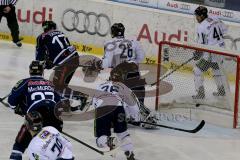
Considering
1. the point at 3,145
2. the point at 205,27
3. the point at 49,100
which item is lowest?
the point at 3,145

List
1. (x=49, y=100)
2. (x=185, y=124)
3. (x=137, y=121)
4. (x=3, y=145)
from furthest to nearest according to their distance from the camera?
(x=185, y=124) → (x=137, y=121) → (x=3, y=145) → (x=49, y=100)

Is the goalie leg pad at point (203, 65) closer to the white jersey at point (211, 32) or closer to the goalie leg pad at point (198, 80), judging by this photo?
the goalie leg pad at point (198, 80)

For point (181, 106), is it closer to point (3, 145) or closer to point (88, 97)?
point (88, 97)

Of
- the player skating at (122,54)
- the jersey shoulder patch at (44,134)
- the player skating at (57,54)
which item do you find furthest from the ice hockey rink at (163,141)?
the jersey shoulder patch at (44,134)

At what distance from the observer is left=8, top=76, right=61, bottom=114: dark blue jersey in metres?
6.93

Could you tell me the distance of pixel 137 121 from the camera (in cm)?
889

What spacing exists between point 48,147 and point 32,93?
4.77ft

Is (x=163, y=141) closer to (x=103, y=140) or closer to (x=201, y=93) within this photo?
(x=201, y=93)

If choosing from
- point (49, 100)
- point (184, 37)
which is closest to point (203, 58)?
point (184, 37)

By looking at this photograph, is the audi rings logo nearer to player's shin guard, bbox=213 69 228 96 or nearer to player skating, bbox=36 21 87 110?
player skating, bbox=36 21 87 110

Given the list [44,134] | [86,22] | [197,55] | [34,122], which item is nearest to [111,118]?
[34,122]

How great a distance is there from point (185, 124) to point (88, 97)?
135 cm

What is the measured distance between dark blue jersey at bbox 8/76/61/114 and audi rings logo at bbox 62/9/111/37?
625 cm

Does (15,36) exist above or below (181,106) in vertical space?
above
